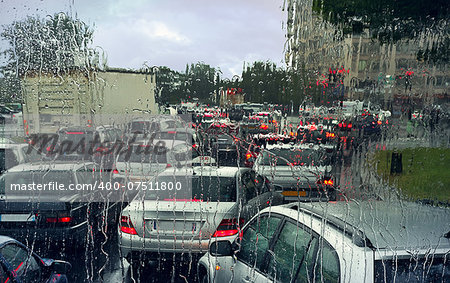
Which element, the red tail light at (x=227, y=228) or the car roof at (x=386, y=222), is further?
the red tail light at (x=227, y=228)

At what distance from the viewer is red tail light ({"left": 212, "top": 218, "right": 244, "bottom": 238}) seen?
4.54 meters

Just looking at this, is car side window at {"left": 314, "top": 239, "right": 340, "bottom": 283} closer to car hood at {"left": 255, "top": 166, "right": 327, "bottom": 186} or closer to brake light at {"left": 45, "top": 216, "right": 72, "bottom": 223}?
brake light at {"left": 45, "top": 216, "right": 72, "bottom": 223}

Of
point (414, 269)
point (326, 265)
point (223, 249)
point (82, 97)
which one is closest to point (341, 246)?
point (326, 265)

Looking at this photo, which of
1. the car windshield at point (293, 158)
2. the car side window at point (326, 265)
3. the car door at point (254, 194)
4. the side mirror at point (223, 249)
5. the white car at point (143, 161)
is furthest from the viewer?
the white car at point (143, 161)

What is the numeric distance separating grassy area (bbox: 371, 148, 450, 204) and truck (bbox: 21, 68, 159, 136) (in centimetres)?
1134

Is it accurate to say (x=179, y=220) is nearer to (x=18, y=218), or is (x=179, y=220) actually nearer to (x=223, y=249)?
(x=223, y=249)

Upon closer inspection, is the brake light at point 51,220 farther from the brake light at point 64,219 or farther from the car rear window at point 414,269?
the car rear window at point 414,269

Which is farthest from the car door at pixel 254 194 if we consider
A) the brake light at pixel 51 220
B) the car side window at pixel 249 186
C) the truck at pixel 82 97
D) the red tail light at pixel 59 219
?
the truck at pixel 82 97

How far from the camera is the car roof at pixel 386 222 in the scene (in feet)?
7.17

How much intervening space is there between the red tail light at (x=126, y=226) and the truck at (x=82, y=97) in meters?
11.0

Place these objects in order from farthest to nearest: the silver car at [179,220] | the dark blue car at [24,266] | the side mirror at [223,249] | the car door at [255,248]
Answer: the silver car at [179,220] → the side mirror at [223,249] → the car door at [255,248] → the dark blue car at [24,266]

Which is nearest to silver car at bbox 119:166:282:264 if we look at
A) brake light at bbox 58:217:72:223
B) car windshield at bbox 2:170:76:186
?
brake light at bbox 58:217:72:223

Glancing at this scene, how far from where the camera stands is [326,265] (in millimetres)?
2254

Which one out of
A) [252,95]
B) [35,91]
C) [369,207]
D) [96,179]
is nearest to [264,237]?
[369,207]
